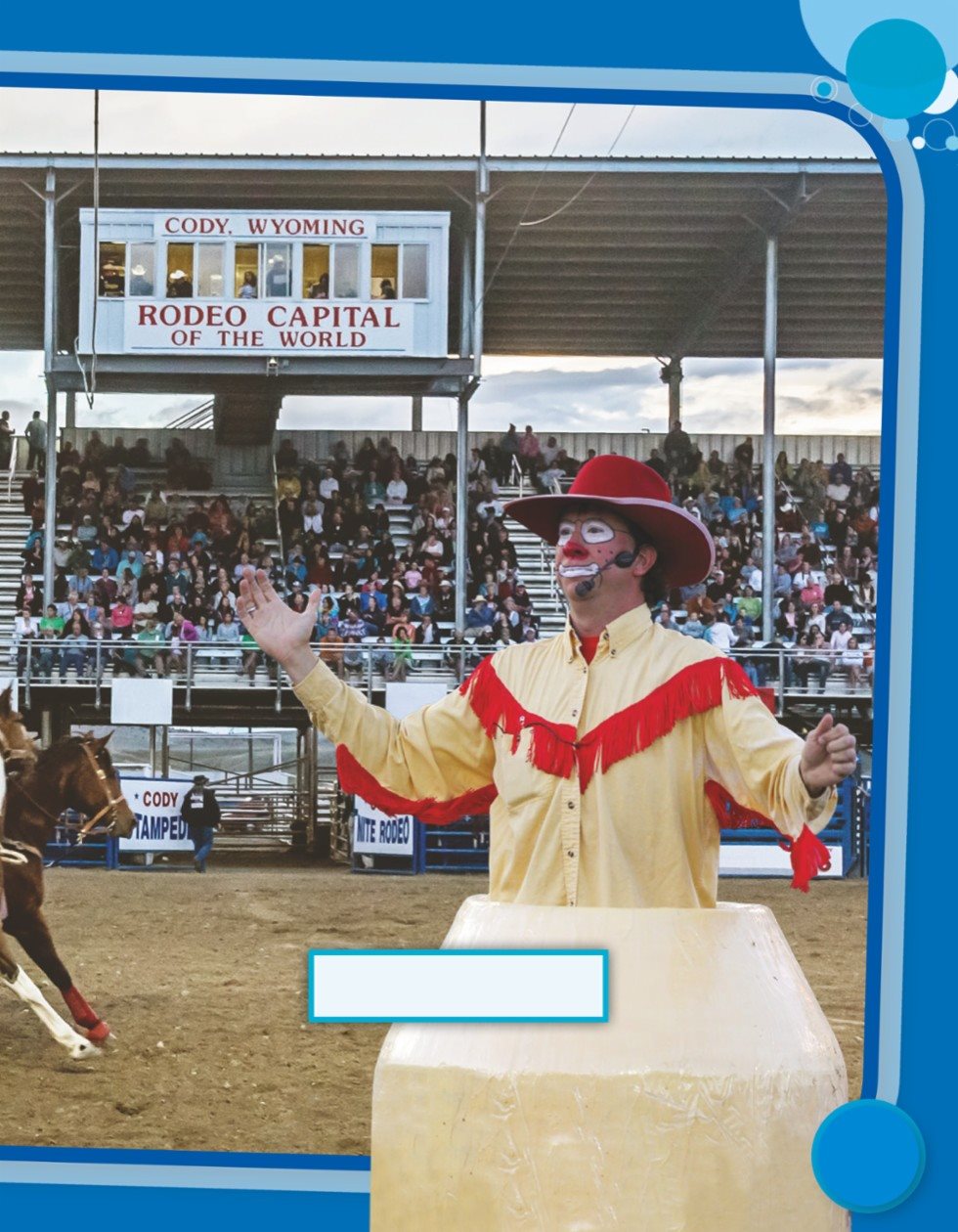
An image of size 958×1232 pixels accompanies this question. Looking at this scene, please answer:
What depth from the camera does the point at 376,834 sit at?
3.39m

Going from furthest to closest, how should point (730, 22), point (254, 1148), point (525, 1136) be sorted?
1. point (254, 1148)
2. point (730, 22)
3. point (525, 1136)

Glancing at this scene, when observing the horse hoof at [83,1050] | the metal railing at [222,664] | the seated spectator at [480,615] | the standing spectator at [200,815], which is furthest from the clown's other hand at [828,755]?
the horse hoof at [83,1050]

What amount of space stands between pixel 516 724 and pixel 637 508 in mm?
413

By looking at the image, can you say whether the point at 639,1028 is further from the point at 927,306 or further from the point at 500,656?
the point at 927,306

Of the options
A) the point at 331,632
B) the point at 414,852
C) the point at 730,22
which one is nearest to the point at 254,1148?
the point at 414,852

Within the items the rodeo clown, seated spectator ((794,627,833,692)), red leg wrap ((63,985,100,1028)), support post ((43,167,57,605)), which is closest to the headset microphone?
the rodeo clown

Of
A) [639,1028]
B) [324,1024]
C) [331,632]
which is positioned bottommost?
[324,1024]

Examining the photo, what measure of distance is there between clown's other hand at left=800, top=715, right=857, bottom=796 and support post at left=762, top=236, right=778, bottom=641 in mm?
913

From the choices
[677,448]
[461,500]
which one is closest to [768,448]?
[677,448]

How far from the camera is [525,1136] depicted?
194 centimetres

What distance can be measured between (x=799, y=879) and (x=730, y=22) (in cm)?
129

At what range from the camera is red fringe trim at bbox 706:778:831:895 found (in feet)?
7.18

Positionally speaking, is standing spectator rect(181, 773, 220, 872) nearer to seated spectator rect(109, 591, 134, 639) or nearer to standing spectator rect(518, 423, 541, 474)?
seated spectator rect(109, 591, 134, 639)

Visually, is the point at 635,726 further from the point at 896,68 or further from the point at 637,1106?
the point at 896,68
